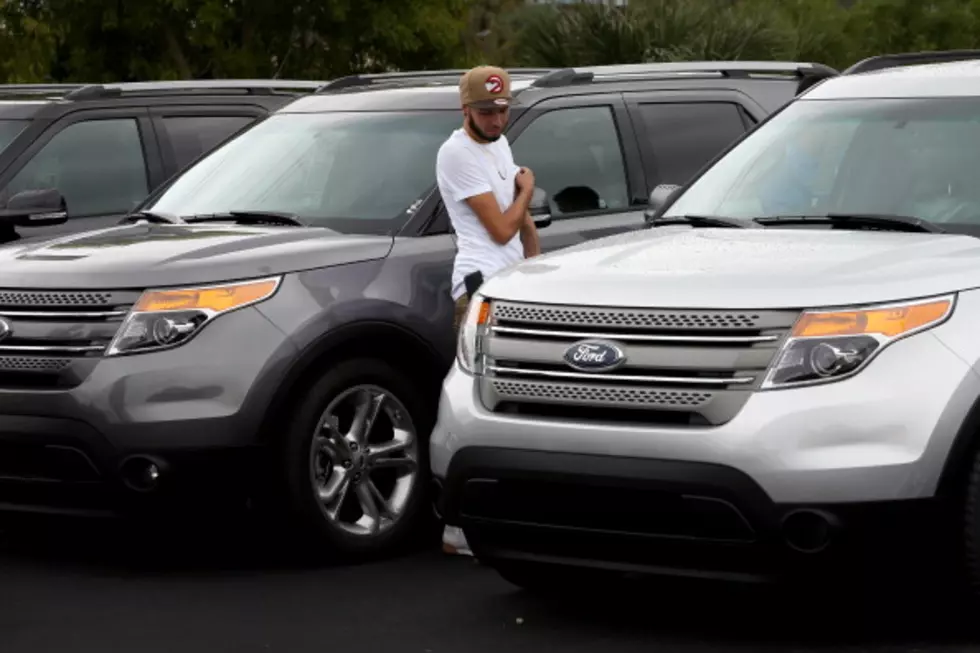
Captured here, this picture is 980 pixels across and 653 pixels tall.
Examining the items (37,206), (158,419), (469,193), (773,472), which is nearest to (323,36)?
(37,206)

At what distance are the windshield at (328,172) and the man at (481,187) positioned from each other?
1.21 feet

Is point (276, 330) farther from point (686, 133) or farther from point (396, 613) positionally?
point (686, 133)

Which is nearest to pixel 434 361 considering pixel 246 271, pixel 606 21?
pixel 246 271

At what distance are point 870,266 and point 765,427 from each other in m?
0.66

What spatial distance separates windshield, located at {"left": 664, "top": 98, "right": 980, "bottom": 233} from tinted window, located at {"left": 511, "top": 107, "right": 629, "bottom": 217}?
1.40 metres

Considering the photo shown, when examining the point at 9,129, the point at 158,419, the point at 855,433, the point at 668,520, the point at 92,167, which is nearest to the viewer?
the point at 855,433

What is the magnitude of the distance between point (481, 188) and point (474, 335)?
1.60m

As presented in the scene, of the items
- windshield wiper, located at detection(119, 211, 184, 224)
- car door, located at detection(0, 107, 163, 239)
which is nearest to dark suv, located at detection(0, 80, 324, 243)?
car door, located at detection(0, 107, 163, 239)

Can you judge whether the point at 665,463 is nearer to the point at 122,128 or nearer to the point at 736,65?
the point at 736,65

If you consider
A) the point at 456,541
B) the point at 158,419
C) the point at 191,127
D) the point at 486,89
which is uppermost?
the point at 486,89

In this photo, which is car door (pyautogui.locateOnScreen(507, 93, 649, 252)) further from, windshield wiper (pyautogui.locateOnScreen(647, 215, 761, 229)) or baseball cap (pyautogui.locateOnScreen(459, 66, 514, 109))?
windshield wiper (pyautogui.locateOnScreen(647, 215, 761, 229))

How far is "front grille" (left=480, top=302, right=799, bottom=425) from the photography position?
654 centimetres

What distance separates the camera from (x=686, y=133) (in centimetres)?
1047

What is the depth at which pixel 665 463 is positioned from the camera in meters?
6.52
